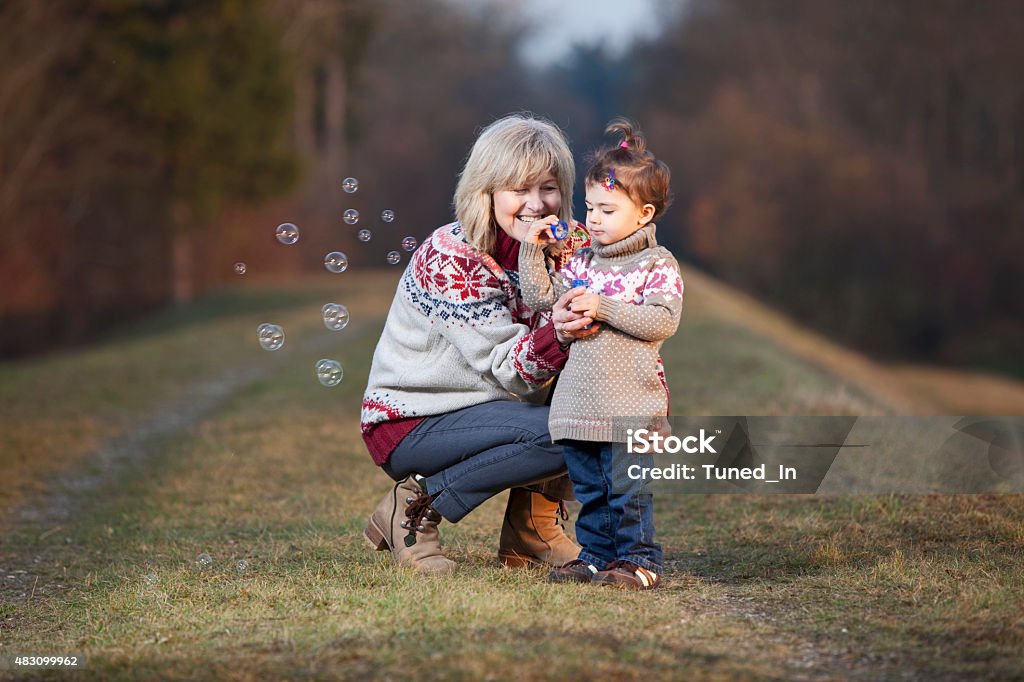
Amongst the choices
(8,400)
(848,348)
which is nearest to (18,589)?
(8,400)

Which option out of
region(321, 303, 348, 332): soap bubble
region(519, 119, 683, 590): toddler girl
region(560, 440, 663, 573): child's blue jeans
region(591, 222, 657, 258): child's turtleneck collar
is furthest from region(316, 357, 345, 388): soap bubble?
region(591, 222, 657, 258): child's turtleneck collar

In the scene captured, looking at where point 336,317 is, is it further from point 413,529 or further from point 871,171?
point 871,171

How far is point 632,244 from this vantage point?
14.0ft

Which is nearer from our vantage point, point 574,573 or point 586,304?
point 586,304

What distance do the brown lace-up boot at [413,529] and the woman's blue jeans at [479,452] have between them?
0.08 meters

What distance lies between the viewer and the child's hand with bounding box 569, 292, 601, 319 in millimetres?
4102

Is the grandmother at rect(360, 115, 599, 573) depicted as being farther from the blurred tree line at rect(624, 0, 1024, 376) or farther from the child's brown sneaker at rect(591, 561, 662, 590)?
→ the blurred tree line at rect(624, 0, 1024, 376)

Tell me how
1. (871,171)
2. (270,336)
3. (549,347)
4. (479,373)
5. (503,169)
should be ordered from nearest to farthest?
(549,347)
(503,169)
(479,373)
(270,336)
(871,171)

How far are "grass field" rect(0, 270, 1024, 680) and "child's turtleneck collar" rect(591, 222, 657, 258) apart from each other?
1160 millimetres

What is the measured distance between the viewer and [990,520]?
5.41m

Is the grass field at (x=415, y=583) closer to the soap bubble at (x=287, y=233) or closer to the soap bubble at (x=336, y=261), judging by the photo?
the soap bubble at (x=336, y=261)

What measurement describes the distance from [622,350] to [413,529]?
1.17 meters

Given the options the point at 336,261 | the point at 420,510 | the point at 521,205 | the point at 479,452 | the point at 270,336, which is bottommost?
the point at 420,510

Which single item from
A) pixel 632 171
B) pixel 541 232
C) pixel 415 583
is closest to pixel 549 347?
pixel 541 232
